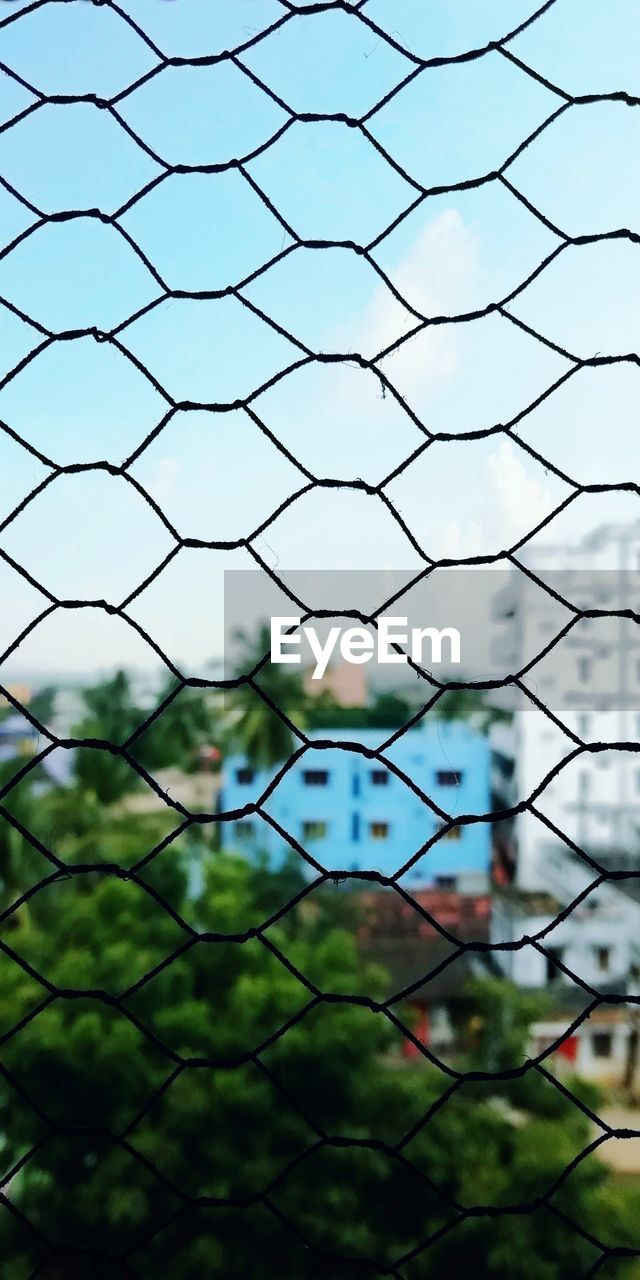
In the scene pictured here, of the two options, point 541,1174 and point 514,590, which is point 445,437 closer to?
point 514,590

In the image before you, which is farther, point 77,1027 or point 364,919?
point 77,1027

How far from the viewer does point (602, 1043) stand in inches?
79.5

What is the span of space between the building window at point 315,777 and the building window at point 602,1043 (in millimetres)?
715

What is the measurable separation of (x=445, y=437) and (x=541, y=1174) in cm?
233

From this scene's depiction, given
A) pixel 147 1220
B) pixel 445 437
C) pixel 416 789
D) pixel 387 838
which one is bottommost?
pixel 147 1220

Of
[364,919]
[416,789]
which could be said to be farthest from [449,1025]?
[416,789]

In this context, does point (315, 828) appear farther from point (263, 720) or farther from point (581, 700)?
point (581, 700)

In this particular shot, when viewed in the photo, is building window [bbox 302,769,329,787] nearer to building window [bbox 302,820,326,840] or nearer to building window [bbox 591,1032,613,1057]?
building window [bbox 302,820,326,840]

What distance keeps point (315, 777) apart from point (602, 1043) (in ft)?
2.47

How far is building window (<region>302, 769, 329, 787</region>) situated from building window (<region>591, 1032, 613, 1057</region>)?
0.71m

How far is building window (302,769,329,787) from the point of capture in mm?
2102

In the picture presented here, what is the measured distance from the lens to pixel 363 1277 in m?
1.96
